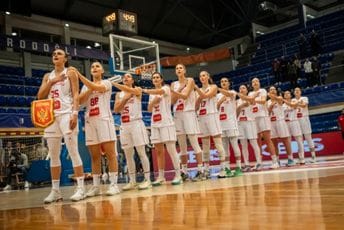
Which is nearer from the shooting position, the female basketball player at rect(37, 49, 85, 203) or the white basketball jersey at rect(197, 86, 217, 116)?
the female basketball player at rect(37, 49, 85, 203)

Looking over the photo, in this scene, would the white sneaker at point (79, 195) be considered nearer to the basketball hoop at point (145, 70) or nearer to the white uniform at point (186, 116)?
the white uniform at point (186, 116)

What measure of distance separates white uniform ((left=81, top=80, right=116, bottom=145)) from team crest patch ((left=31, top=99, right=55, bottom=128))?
638 millimetres

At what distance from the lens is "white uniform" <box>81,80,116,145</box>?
17.4 feet

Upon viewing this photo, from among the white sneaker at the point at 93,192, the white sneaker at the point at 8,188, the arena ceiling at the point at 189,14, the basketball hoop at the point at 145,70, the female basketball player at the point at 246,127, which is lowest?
the white sneaker at the point at 8,188

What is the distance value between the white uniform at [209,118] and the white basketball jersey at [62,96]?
8.91ft

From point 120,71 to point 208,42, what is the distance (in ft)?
52.7

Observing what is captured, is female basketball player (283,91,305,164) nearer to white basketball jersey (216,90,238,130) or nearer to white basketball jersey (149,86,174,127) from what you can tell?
white basketball jersey (216,90,238,130)

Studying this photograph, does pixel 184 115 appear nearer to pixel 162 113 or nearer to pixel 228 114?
pixel 162 113

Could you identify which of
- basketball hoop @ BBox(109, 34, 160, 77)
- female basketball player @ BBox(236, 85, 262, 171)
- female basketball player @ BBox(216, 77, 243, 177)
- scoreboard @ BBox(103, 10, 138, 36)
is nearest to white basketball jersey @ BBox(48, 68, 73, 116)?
female basketball player @ BBox(216, 77, 243, 177)

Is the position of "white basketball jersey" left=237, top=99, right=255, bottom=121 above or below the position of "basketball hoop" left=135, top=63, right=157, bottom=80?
below

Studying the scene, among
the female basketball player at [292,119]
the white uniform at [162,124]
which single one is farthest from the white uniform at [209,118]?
the female basketball player at [292,119]

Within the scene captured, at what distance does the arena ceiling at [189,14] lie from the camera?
866 inches

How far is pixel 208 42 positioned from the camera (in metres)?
29.2

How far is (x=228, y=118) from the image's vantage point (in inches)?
309
